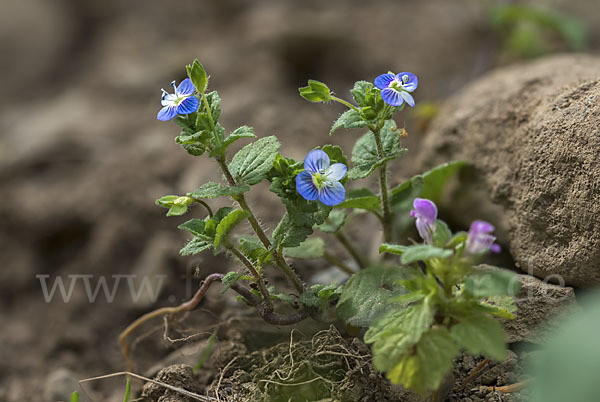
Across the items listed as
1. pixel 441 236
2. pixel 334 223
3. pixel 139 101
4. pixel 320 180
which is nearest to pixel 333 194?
pixel 320 180

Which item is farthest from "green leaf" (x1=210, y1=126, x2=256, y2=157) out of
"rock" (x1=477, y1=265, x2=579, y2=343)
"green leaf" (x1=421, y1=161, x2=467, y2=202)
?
"rock" (x1=477, y1=265, x2=579, y2=343)

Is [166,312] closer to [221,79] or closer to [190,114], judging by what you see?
[190,114]

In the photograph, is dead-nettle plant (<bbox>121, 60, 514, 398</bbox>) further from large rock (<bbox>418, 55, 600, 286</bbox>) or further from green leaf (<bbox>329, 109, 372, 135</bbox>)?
large rock (<bbox>418, 55, 600, 286</bbox>)

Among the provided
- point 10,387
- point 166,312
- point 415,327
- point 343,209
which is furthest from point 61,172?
point 415,327

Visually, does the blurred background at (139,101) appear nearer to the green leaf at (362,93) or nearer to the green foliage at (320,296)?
the green foliage at (320,296)

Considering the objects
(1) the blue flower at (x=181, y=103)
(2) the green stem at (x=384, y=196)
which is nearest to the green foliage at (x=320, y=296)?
(2) the green stem at (x=384, y=196)

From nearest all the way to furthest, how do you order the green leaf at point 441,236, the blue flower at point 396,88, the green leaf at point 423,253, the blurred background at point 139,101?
the green leaf at point 423,253
the green leaf at point 441,236
the blue flower at point 396,88
the blurred background at point 139,101
